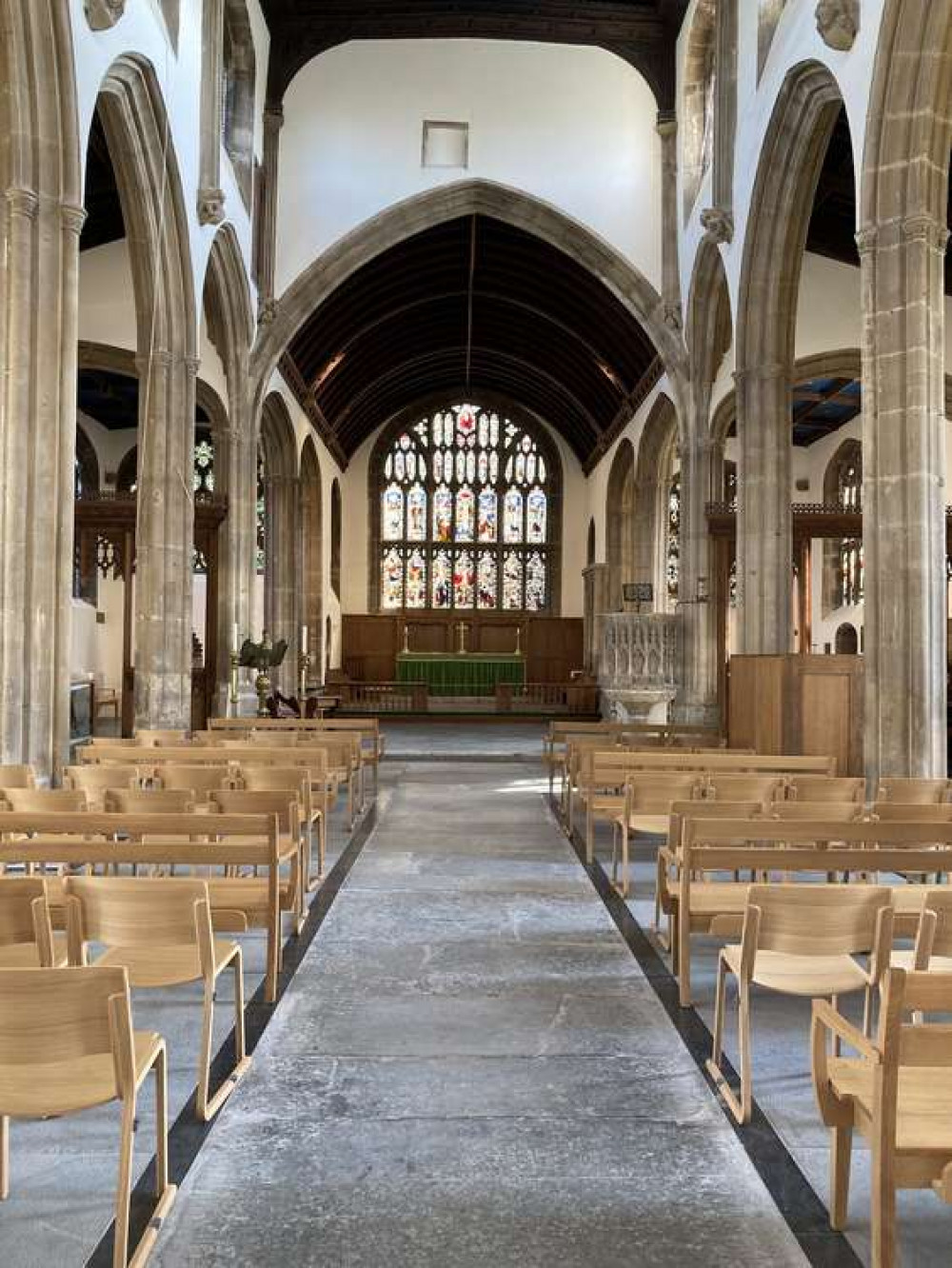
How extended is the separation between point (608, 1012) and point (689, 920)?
1.38ft

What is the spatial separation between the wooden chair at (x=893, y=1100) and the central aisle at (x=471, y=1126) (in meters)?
0.28

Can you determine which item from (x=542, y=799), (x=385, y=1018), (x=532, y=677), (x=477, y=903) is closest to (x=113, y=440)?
(x=532, y=677)

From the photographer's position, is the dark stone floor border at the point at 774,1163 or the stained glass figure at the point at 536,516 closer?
the dark stone floor border at the point at 774,1163

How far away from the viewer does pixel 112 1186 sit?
249 cm

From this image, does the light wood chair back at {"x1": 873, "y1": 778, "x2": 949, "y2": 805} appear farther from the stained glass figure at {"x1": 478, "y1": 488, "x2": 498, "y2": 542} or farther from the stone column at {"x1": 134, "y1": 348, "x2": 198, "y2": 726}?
the stained glass figure at {"x1": 478, "y1": 488, "x2": 498, "y2": 542}

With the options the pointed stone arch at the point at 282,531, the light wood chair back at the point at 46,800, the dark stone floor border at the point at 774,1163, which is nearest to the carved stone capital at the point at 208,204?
the pointed stone arch at the point at 282,531

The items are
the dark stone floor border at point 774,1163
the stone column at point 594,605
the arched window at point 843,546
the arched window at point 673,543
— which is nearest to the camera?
the dark stone floor border at point 774,1163

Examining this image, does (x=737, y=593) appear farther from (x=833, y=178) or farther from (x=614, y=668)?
(x=833, y=178)

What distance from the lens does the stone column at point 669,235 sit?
51.1 ft

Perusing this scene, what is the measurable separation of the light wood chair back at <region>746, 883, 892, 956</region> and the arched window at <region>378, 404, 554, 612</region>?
24461mm

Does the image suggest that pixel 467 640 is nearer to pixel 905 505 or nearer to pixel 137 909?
pixel 905 505

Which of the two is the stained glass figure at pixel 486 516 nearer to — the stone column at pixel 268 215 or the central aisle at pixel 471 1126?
the stone column at pixel 268 215

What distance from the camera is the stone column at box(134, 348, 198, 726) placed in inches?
433

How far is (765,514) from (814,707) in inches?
142
